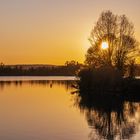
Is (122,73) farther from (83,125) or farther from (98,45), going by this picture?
(83,125)

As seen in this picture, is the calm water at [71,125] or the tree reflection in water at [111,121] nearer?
the calm water at [71,125]

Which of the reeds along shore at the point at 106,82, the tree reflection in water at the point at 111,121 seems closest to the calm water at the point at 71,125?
the tree reflection in water at the point at 111,121

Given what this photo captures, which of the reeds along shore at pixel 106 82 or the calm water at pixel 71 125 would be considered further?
the reeds along shore at pixel 106 82

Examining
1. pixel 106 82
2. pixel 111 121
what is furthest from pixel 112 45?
pixel 111 121

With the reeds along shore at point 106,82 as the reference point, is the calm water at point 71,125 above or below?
below

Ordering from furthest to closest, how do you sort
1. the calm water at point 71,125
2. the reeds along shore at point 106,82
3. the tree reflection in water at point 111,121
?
the reeds along shore at point 106,82 < the tree reflection in water at point 111,121 < the calm water at point 71,125

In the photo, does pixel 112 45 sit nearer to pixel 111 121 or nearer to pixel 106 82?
pixel 106 82

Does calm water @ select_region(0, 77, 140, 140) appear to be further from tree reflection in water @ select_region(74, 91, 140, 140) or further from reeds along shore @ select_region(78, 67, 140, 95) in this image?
reeds along shore @ select_region(78, 67, 140, 95)

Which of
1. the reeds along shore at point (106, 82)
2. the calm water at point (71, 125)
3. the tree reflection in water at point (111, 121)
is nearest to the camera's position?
the calm water at point (71, 125)

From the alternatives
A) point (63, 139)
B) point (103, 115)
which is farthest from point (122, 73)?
point (63, 139)

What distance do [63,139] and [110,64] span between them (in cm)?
4809

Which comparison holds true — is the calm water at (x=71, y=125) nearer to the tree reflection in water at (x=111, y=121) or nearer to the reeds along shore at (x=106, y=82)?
the tree reflection in water at (x=111, y=121)

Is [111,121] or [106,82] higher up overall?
[106,82]

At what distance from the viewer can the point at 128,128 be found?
94.4 ft
